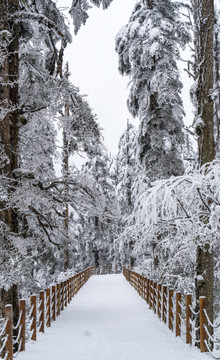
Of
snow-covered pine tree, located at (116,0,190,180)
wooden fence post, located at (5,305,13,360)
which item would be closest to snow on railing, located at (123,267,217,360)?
wooden fence post, located at (5,305,13,360)

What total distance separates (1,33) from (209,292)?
6.87 m

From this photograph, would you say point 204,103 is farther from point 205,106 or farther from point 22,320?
point 22,320

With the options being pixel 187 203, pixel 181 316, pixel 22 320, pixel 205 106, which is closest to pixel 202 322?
pixel 187 203

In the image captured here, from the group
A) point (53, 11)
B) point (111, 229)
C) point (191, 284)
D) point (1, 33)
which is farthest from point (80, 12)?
point (191, 284)

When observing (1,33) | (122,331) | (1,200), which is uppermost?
(1,33)

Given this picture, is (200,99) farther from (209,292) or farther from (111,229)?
(111,229)

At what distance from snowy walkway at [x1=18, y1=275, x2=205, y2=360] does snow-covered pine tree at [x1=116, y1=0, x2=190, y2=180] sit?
8.09 meters

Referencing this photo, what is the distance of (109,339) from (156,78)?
1284 cm

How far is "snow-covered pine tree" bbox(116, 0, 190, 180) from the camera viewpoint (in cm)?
1942

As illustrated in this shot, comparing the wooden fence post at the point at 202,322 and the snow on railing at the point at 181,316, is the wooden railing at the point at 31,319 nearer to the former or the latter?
the snow on railing at the point at 181,316

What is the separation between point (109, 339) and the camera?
380 inches

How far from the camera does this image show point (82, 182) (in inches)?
418

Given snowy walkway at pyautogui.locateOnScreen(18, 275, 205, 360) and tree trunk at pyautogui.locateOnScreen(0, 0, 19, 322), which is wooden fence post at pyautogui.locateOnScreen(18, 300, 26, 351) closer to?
snowy walkway at pyautogui.locateOnScreen(18, 275, 205, 360)

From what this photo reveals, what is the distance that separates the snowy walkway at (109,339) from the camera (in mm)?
8102
